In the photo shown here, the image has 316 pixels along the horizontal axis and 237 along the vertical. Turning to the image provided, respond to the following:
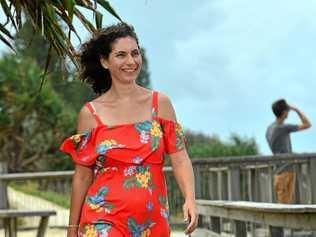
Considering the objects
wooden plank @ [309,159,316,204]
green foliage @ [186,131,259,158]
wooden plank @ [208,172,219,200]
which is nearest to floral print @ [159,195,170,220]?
wooden plank @ [309,159,316,204]

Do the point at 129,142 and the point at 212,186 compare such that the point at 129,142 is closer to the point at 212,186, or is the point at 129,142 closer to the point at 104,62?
the point at 104,62

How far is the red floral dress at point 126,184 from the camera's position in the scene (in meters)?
4.20

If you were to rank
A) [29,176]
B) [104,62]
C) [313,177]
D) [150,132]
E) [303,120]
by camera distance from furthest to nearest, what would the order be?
[29,176]
[303,120]
[313,177]
[104,62]
[150,132]

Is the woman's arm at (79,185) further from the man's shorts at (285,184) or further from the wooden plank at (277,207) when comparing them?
the man's shorts at (285,184)

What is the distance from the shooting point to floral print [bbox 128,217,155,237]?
420 centimetres

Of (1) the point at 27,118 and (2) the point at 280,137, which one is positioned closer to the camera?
(2) the point at 280,137

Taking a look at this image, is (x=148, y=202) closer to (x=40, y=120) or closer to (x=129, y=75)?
(x=129, y=75)

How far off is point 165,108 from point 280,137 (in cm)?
655

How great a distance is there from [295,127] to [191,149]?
19771 millimetres

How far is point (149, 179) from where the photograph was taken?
14.0ft

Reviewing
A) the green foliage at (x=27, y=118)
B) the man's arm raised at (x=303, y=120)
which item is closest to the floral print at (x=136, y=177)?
the man's arm raised at (x=303, y=120)

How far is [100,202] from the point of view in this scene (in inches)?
167

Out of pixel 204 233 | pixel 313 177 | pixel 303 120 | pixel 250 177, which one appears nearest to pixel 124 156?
pixel 204 233

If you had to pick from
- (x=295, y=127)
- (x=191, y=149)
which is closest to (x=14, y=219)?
(x=295, y=127)
